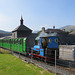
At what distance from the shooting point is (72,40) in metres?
35.7

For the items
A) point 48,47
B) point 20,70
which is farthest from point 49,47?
point 20,70

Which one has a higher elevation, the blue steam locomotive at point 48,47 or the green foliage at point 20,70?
the blue steam locomotive at point 48,47

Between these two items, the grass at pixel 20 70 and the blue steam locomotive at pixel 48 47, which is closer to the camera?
the grass at pixel 20 70

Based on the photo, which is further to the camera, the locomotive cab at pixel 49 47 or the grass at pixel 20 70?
the locomotive cab at pixel 49 47

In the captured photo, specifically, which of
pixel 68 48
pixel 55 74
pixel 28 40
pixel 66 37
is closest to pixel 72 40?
pixel 66 37

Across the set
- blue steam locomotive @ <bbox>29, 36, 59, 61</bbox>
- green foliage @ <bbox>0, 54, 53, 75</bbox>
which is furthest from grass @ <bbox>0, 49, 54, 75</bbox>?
blue steam locomotive @ <bbox>29, 36, 59, 61</bbox>

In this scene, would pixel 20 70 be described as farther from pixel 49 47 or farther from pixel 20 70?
pixel 49 47

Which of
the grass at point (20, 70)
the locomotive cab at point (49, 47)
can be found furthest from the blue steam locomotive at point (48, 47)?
the grass at point (20, 70)

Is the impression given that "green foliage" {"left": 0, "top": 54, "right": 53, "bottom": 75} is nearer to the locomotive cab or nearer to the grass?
the grass

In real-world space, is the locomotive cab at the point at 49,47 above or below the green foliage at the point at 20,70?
above

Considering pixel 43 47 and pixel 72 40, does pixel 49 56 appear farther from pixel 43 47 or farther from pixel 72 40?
pixel 72 40

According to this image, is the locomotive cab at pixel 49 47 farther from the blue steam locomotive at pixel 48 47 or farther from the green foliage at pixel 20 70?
the green foliage at pixel 20 70

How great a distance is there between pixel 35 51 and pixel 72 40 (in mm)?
26681

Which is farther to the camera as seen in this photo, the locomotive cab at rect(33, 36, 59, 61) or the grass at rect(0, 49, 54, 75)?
the locomotive cab at rect(33, 36, 59, 61)
